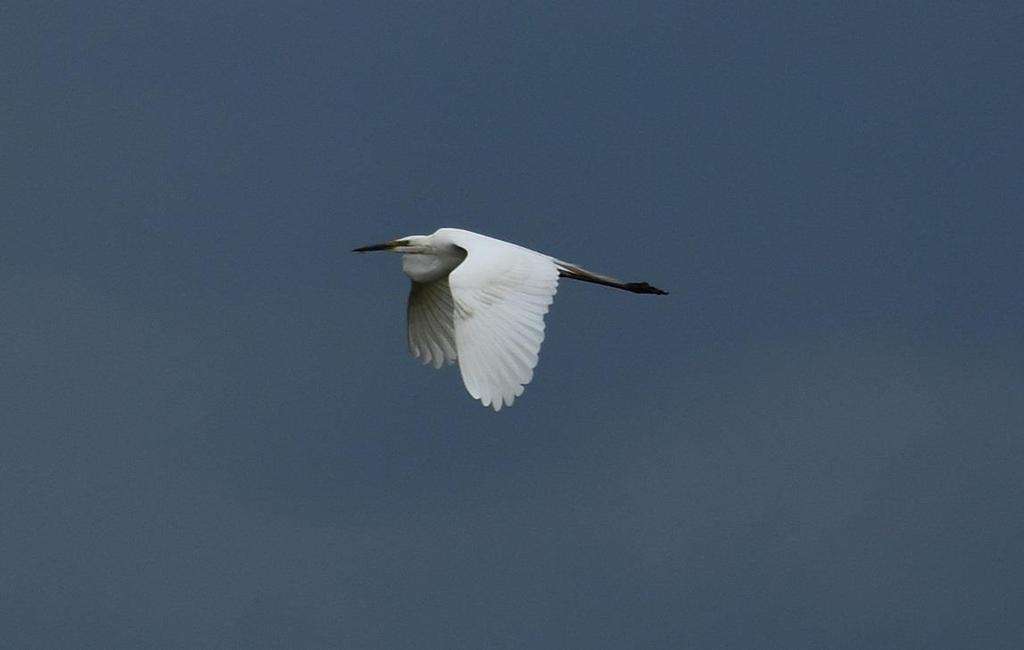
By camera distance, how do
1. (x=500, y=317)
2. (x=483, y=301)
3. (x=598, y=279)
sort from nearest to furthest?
(x=500, y=317) < (x=483, y=301) < (x=598, y=279)

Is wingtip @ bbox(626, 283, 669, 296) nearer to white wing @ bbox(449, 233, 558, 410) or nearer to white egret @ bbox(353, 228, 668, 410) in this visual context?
white egret @ bbox(353, 228, 668, 410)

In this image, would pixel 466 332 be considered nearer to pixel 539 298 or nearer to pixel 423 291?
pixel 539 298

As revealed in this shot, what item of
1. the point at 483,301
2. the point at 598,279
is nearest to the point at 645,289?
the point at 598,279

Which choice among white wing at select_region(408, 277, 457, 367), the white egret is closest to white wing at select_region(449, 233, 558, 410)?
the white egret

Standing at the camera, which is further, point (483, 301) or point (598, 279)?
point (598, 279)

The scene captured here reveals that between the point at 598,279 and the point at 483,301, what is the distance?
3753mm

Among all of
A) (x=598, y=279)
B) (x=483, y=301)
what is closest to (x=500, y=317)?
(x=483, y=301)

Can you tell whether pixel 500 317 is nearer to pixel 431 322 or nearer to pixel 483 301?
pixel 483 301

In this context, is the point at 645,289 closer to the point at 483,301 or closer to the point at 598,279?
the point at 598,279

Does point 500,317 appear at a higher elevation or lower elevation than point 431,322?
lower

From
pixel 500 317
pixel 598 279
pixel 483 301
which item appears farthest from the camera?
pixel 598 279

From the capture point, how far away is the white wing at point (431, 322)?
74.3 ft

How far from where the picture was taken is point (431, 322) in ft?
74.6

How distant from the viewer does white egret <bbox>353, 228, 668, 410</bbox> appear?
17.8m
